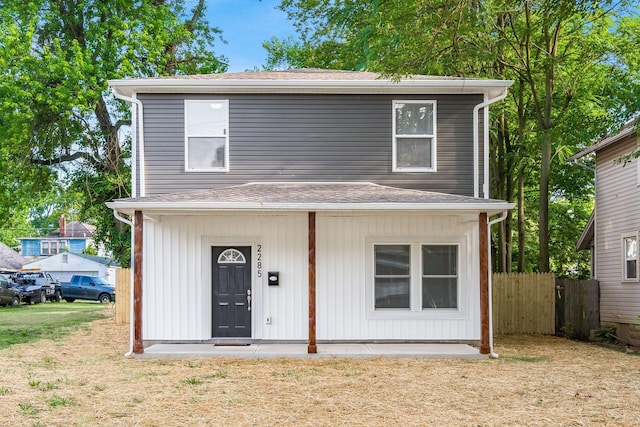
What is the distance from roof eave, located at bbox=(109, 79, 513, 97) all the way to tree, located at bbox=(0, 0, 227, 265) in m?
9.55

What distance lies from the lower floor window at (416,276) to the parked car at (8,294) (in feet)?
67.1

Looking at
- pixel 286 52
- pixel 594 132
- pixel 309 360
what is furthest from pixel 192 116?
pixel 286 52

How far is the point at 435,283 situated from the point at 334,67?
14414 mm

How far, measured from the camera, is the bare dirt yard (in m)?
7.64

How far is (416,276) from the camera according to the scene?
13.9 metres

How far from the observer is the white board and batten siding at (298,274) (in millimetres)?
13547

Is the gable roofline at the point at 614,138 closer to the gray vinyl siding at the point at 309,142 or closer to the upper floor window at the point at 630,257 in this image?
the upper floor window at the point at 630,257

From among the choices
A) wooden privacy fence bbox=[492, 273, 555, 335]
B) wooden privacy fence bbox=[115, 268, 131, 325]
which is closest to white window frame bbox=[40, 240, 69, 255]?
wooden privacy fence bbox=[115, 268, 131, 325]

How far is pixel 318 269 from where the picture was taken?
45.2 feet

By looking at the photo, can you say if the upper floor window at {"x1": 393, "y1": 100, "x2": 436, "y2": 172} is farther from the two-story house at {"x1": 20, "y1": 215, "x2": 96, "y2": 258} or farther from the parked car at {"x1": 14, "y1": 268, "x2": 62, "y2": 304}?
the two-story house at {"x1": 20, "y1": 215, "x2": 96, "y2": 258}

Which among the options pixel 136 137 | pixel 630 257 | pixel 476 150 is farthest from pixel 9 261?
pixel 630 257

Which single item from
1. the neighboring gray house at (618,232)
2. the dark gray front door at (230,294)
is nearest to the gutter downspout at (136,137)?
the dark gray front door at (230,294)

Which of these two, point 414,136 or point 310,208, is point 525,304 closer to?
point 414,136

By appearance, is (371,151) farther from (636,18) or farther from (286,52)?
(286,52)
